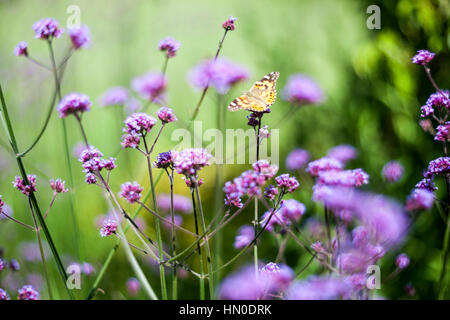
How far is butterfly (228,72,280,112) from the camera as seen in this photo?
2.16 feet

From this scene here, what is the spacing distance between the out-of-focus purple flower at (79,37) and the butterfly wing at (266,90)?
31 centimetres

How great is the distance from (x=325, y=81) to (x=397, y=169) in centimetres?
104

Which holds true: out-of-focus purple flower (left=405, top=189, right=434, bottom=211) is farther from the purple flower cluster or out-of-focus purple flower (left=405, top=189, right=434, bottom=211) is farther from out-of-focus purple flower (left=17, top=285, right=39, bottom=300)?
out-of-focus purple flower (left=17, top=285, right=39, bottom=300)

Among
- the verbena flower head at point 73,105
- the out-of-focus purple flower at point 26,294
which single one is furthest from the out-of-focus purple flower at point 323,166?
the out-of-focus purple flower at point 26,294

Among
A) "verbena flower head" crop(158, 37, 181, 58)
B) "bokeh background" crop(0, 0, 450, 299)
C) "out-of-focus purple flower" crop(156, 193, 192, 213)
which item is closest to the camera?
"verbena flower head" crop(158, 37, 181, 58)

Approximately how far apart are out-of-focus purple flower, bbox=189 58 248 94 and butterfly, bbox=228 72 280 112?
4 cm

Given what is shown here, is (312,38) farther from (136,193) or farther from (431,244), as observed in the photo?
(136,193)

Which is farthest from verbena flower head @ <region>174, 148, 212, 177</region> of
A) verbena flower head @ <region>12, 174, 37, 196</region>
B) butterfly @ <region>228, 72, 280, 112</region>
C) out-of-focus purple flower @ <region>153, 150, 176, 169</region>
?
verbena flower head @ <region>12, 174, 37, 196</region>

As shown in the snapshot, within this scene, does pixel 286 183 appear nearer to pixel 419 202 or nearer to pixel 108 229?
pixel 419 202

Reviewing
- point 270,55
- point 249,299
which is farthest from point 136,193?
point 270,55

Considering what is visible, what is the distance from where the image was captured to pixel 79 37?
0.67 m

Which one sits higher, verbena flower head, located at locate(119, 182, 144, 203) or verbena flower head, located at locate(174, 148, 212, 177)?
verbena flower head, located at locate(174, 148, 212, 177)

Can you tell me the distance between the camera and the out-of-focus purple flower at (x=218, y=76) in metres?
0.65

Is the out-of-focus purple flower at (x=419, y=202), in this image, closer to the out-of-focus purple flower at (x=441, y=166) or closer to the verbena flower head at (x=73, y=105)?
the out-of-focus purple flower at (x=441, y=166)
